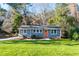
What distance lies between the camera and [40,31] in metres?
3.13

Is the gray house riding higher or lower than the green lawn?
higher

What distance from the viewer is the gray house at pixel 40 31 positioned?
3113 mm

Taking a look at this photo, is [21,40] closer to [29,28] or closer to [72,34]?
[29,28]

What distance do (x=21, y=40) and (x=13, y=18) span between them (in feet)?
0.85

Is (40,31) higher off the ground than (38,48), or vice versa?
(40,31)

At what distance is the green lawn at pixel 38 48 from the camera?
309cm

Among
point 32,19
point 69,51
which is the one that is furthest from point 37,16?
point 69,51

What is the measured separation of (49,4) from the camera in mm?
3104

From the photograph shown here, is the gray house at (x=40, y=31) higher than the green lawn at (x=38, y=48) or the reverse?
higher

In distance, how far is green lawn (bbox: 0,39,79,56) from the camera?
3.09 metres

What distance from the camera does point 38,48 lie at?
311 cm

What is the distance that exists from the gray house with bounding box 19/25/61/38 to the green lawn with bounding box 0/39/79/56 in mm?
69

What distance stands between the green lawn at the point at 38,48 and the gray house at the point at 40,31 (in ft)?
0.23

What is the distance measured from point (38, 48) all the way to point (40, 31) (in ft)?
0.62
